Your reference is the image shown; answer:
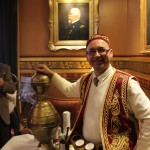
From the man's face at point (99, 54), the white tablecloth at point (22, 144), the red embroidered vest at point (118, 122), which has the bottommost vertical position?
the white tablecloth at point (22, 144)

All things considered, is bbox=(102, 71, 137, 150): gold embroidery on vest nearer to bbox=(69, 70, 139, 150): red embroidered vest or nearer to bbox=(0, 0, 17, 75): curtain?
bbox=(69, 70, 139, 150): red embroidered vest

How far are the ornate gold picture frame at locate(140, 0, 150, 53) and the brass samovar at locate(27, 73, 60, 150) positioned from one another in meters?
1.56

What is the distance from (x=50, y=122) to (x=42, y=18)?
2.74 metres

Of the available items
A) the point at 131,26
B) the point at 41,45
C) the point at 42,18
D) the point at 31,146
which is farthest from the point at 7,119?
the point at 131,26

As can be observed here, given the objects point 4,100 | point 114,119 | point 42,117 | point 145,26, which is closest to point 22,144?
point 42,117

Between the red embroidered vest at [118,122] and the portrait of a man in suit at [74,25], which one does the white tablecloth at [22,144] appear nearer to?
the red embroidered vest at [118,122]

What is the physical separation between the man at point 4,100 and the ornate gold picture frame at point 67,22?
45.4 inches

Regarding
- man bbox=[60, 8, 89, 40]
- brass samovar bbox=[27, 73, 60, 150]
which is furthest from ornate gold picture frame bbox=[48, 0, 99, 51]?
brass samovar bbox=[27, 73, 60, 150]

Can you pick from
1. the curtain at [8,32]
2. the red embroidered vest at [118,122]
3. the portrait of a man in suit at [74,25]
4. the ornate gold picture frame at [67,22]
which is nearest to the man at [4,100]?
the curtain at [8,32]

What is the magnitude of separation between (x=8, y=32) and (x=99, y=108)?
244 centimetres

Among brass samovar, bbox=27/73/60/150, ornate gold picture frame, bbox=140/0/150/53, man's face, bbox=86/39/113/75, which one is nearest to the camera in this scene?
brass samovar, bbox=27/73/60/150

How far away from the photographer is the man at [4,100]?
236cm

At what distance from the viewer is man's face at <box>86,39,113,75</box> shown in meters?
1.34

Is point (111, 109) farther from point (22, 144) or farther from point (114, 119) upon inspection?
point (22, 144)
